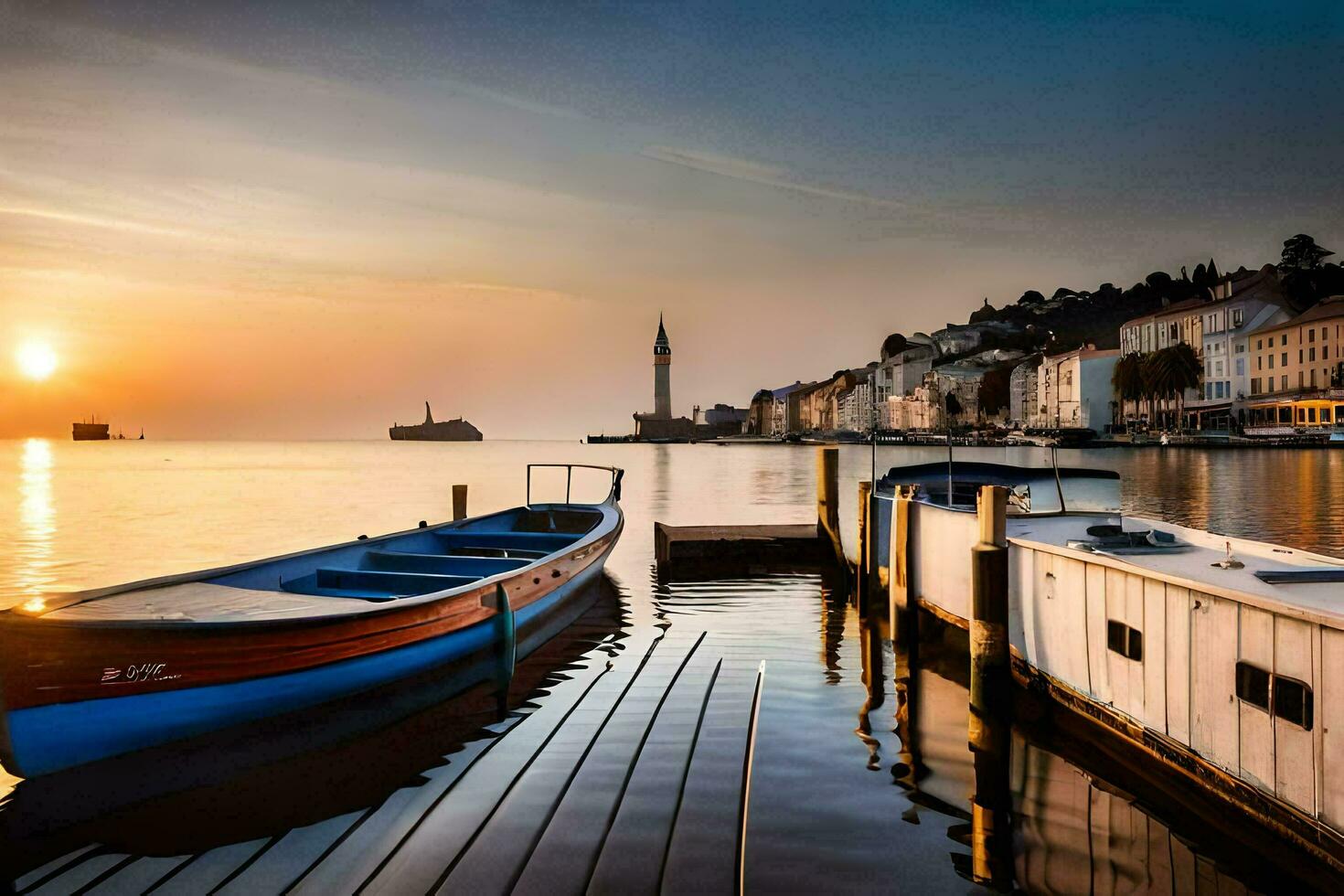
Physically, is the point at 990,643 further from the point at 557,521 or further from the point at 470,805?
the point at 557,521

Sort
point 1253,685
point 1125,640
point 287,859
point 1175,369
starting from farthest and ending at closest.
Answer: point 1175,369 < point 1125,640 < point 287,859 < point 1253,685

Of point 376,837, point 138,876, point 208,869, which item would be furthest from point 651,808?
point 138,876

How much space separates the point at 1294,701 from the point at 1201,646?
1081 millimetres

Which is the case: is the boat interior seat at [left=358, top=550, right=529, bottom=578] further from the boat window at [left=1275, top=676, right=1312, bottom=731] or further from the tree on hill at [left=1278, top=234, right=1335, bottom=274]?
the tree on hill at [left=1278, top=234, right=1335, bottom=274]

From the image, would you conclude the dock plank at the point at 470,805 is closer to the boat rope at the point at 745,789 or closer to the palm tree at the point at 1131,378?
the boat rope at the point at 745,789

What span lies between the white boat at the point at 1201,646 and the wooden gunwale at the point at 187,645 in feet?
26.9

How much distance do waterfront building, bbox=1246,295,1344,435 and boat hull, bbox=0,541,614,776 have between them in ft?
327

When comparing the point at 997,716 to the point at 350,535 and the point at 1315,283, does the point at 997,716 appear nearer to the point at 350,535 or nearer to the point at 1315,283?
the point at 350,535

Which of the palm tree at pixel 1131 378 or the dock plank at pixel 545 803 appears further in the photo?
the palm tree at pixel 1131 378

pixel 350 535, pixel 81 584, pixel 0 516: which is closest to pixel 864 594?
pixel 81 584

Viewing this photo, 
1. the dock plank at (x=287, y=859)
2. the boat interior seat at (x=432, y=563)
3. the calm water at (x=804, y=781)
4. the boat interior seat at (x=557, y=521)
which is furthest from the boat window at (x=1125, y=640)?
the boat interior seat at (x=557, y=521)

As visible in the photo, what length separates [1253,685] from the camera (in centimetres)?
724

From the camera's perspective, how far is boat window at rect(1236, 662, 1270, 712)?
7089 mm

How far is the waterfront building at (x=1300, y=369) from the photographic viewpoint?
3332 inches
